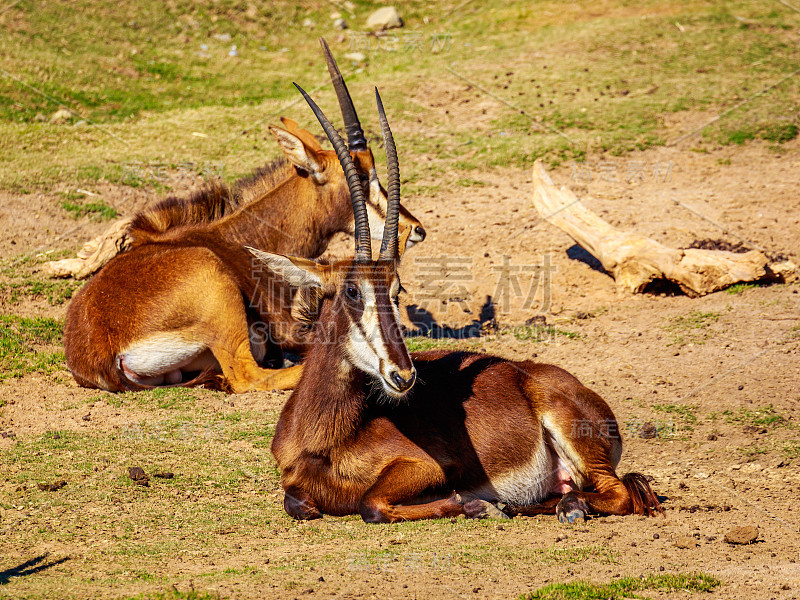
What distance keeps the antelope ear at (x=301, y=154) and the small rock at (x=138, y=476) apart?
4.41m

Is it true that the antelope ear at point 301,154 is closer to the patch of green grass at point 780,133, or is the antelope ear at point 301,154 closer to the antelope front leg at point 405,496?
the antelope front leg at point 405,496

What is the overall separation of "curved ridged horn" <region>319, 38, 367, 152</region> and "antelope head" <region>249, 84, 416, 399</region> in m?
2.30

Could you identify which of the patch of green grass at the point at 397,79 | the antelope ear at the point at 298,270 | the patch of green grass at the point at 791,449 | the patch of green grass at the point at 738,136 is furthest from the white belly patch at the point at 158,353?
the patch of green grass at the point at 738,136

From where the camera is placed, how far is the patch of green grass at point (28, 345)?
9.08m

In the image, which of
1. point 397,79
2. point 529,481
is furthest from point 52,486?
point 397,79

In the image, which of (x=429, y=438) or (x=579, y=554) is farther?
(x=429, y=438)

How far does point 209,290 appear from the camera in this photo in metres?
8.80

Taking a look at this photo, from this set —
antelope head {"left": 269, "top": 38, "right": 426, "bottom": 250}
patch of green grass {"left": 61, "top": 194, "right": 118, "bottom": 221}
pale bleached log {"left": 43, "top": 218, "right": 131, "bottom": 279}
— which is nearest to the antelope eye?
antelope head {"left": 269, "top": 38, "right": 426, "bottom": 250}

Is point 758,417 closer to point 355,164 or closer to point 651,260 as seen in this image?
point 651,260

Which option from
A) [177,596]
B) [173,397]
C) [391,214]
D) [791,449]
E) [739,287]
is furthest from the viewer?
[739,287]

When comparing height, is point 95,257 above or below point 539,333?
above

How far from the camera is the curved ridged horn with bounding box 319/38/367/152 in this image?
845cm

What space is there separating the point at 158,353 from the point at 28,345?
74.3 inches

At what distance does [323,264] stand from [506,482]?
6.96ft
